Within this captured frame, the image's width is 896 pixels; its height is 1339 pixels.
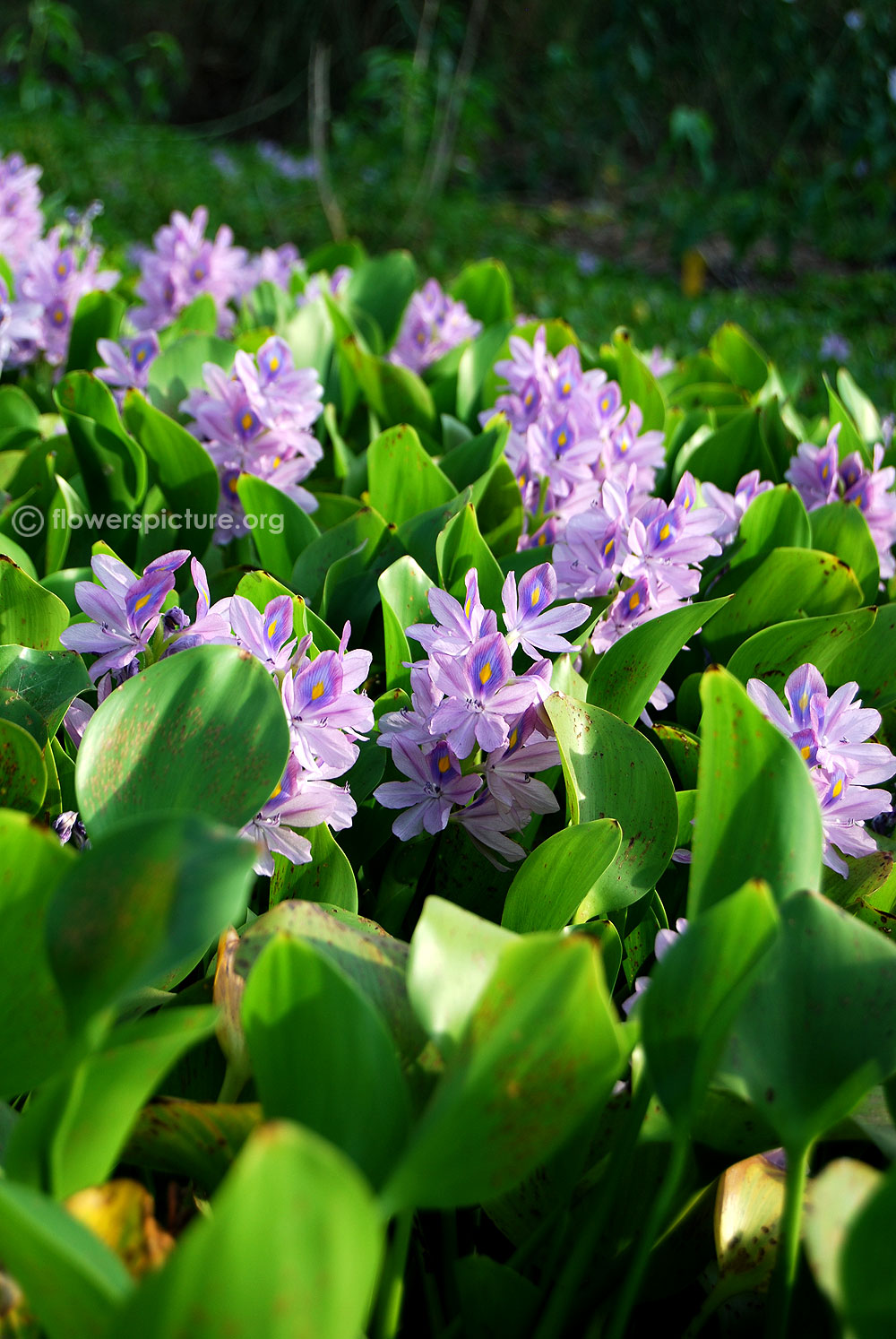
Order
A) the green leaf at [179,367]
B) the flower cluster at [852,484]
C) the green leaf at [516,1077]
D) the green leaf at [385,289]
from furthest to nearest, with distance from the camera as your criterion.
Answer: the green leaf at [385,289] → the green leaf at [179,367] → the flower cluster at [852,484] → the green leaf at [516,1077]

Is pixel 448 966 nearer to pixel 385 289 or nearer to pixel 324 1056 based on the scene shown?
pixel 324 1056

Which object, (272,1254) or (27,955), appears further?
(27,955)

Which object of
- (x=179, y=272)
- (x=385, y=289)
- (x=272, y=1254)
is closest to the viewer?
(x=272, y=1254)

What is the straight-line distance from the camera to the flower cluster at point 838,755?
35.7 inches

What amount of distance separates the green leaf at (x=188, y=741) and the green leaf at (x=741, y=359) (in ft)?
5.54

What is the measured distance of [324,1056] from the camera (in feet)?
1.97

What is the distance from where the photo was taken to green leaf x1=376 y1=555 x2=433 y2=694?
1033 millimetres

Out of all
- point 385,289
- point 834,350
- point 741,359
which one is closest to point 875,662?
point 741,359

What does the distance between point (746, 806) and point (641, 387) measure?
1.21 meters

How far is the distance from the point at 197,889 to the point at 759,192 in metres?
8.95

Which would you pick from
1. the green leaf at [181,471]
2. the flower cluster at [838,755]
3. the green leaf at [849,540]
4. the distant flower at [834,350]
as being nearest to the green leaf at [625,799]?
the flower cluster at [838,755]

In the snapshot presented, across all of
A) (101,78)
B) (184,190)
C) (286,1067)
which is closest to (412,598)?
(286,1067)

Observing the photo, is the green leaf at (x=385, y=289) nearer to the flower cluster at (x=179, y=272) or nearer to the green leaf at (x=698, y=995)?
the flower cluster at (x=179, y=272)

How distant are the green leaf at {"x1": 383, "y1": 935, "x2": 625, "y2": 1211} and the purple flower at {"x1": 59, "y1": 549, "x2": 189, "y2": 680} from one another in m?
0.48
